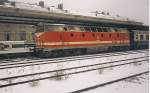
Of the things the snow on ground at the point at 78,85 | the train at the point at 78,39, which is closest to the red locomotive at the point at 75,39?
the train at the point at 78,39

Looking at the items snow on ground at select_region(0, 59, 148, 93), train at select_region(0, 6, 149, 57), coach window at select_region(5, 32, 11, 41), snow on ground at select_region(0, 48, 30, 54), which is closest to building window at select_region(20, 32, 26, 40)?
train at select_region(0, 6, 149, 57)

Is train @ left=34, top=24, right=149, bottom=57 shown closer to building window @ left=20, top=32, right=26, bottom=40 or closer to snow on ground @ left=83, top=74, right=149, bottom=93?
building window @ left=20, top=32, right=26, bottom=40

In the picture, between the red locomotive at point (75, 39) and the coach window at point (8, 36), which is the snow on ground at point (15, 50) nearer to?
the coach window at point (8, 36)

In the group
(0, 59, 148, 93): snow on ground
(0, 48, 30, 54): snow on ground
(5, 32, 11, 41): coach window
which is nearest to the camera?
(0, 59, 148, 93): snow on ground

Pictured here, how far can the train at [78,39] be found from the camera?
14.3 m

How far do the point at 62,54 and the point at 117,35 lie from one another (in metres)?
5.46

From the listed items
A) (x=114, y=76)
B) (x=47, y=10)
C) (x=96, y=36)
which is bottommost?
(x=114, y=76)

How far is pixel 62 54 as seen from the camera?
50.0ft

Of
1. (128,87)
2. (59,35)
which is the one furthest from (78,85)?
(59,35)

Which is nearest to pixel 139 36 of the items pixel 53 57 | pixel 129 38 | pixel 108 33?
pixel 129 38

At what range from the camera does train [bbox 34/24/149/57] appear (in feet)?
47.0

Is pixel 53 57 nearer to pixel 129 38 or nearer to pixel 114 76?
pixel 114 76

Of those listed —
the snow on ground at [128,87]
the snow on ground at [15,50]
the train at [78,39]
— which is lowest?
→ the snow on ground at [128,87]

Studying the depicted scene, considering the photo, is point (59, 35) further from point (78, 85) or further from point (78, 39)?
point (78, 85)
